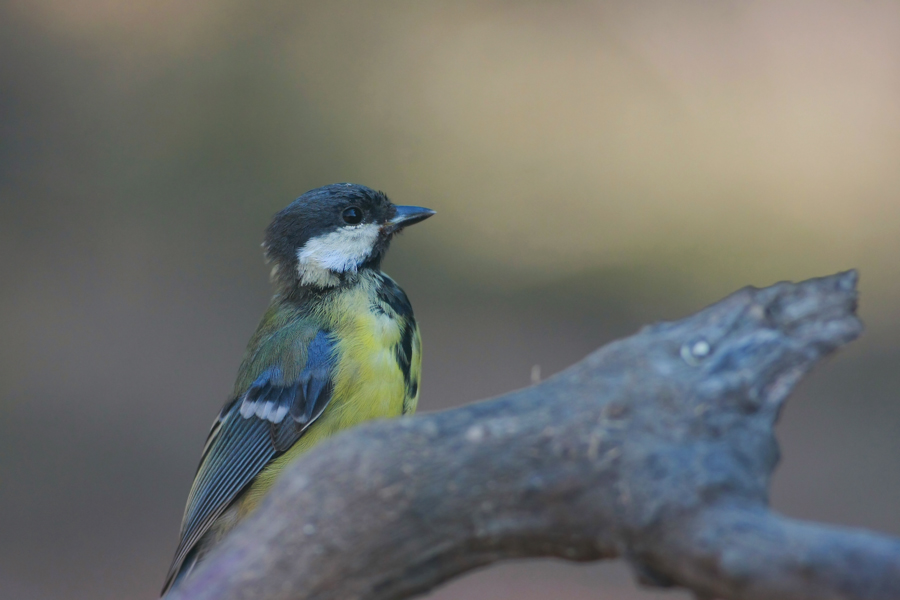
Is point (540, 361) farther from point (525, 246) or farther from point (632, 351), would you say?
point (632, 351)

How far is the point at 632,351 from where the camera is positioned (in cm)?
176

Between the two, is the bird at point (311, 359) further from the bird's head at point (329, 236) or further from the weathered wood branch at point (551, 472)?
the weathered wood branch at point (551, 472)

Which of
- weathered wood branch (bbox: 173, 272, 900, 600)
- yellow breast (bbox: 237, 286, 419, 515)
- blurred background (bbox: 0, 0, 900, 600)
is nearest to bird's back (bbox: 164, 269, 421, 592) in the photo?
yellow breast (bbox: 237, 286, 419, 515)

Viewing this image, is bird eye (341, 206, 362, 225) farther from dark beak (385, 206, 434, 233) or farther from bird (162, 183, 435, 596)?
dark beak (385, 206, 434, 233)

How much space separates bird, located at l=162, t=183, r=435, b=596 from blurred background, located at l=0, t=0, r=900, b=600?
11.0 ft

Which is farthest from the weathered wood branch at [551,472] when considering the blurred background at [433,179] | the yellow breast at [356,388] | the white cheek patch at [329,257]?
the blurred background at [433,179]

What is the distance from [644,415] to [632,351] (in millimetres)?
165

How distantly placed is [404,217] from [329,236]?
1.11 ft

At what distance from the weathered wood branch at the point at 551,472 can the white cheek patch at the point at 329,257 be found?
4.99ft

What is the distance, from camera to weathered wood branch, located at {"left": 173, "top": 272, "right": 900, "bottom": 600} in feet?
5.21

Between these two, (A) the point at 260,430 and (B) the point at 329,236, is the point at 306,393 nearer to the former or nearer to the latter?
(A) the point at 260,430

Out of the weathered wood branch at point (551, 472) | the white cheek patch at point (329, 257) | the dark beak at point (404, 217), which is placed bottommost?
the weathered wood branch at point (551, 472)

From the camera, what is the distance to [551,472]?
163 cm

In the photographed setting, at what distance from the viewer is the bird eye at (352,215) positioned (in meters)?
3.25
